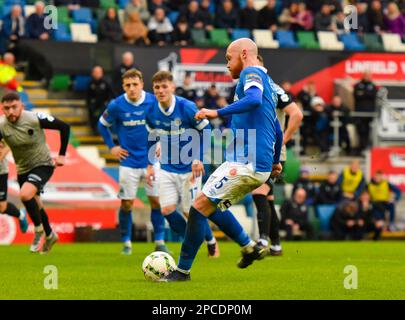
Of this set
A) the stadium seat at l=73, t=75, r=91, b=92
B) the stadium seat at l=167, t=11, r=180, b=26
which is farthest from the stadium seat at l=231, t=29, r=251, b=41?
the stadium seat at l=73, t=75, r=91, b=92

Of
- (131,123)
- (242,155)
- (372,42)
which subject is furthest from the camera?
(372,42)

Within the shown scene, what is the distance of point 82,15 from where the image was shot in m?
27.5

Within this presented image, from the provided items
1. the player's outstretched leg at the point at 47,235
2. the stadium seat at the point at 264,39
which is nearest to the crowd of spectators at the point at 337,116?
the stadium seat at the point at 264,39

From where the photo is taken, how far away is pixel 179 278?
1130 cm

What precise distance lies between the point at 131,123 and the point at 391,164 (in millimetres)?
11437

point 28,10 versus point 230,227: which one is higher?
point 28,10

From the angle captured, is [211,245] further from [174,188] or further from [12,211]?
[12,211]

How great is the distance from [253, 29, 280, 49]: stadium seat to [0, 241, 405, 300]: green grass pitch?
11608mm

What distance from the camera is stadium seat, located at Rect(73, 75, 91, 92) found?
26781 mm

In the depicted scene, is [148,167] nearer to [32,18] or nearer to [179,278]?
[179,278]

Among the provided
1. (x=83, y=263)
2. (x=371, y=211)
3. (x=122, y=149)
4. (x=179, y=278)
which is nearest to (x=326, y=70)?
(x=371, y=211)

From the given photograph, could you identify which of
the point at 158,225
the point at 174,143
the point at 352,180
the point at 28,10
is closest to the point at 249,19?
the point at 28,10

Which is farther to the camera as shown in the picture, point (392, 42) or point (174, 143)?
point (392, 42)

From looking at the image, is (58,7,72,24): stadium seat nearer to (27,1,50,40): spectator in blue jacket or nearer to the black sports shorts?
(27,1,50,40): spectator in blue jacket
